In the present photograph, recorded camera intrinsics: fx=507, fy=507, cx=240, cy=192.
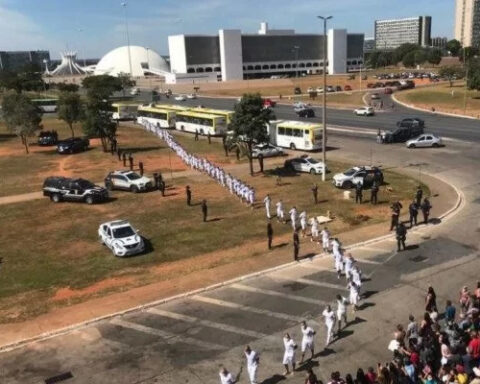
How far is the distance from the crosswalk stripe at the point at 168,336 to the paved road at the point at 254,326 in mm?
33

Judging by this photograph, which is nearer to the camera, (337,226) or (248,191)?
(337,226)

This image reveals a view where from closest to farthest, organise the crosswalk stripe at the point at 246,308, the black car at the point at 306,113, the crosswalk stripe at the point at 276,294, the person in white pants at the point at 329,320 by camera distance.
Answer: the person in white pants at the point at 329,320 < the crosswalk stripe at the point at 246,308 < the crosswalk stripe at the point at 276,294 < the black car at the point at 306,113

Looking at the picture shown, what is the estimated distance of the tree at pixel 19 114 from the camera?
5562cm

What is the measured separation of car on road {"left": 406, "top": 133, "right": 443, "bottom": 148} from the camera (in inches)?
1889

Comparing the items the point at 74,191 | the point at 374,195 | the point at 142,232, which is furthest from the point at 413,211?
the point at 74,191

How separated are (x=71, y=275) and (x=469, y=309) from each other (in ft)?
53.2

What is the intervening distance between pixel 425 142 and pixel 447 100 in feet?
140

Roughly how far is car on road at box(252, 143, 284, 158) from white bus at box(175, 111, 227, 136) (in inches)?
559

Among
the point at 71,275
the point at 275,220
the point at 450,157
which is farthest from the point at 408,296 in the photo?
the point at 450,157

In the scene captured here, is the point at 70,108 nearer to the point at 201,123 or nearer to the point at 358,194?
the point at 201,123

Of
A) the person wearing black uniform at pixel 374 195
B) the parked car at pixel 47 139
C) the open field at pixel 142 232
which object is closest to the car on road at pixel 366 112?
the open field at pixel 142 232

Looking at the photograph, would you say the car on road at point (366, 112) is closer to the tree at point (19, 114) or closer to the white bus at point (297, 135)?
the white bus at point (297, 135)

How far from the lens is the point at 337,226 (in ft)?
89.9

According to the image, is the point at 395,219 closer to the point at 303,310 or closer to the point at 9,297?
the point at 303,310
